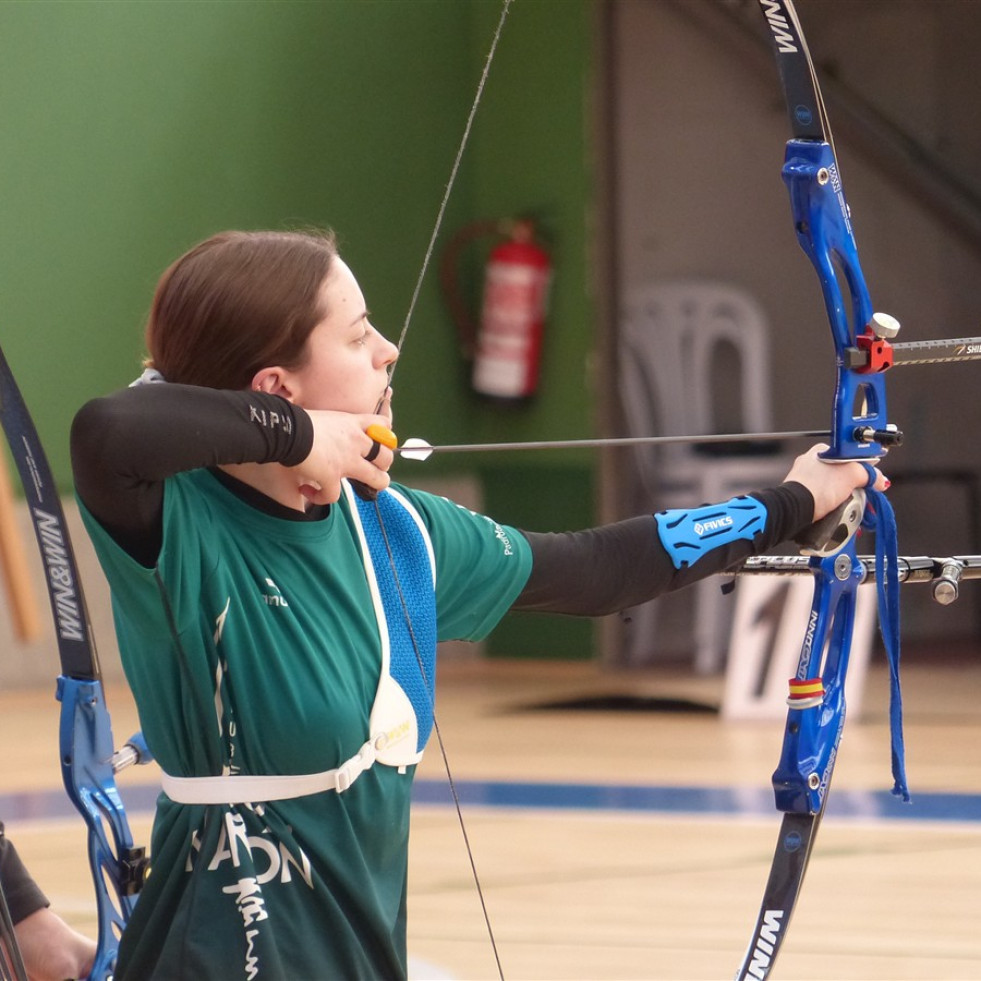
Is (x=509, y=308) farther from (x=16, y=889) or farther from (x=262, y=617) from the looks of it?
(x=262, y=617)

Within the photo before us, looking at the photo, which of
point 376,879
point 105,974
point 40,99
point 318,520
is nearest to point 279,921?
point 376,879

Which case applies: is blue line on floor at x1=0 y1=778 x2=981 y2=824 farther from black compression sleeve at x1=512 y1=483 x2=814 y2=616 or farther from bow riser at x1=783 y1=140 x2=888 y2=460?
black compression sleeve at x1=512 y1=483 x2=814 y2=616

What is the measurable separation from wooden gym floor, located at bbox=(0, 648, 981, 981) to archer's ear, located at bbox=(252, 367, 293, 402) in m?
1.18

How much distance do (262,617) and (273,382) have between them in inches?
7.2

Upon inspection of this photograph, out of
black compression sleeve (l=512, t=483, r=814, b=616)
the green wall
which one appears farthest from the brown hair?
the green wall

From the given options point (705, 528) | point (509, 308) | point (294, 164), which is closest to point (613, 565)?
point (705, 528)

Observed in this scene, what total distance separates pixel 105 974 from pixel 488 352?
411 centimetres

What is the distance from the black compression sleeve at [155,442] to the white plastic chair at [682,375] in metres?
4.42

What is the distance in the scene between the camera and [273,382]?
54.2 inches

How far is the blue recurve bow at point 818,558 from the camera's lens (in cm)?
173

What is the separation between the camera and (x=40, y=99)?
4949mm

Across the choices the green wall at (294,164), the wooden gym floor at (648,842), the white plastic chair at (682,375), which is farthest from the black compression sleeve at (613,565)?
the white plastic chair at (682,375)

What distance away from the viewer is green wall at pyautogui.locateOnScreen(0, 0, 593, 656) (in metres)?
5.01

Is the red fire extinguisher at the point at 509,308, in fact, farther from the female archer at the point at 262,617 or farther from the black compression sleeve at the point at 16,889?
the female archer at the point at 262,617
